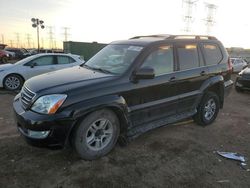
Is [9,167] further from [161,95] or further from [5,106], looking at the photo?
[5,106]

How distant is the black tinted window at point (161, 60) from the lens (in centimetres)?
404

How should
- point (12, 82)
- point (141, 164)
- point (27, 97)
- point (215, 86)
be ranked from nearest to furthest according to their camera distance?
point (27, 97) → point (141, 164) → point (215, 86) → point (12, 82)

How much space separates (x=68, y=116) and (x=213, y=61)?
11.9ft

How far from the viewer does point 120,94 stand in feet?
11.7

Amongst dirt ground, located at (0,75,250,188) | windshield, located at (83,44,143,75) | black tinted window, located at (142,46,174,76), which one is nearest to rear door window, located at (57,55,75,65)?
dirt ground, located at (0,75,250,188)

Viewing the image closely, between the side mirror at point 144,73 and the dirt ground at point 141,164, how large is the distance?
1271 mm

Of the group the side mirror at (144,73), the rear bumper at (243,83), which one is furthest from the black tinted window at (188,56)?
the rear bumper at (243,83)

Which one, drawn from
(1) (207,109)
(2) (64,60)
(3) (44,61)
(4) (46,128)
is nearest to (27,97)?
(4) (46,128)

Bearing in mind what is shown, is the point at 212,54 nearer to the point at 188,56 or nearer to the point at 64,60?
the point at 188,56

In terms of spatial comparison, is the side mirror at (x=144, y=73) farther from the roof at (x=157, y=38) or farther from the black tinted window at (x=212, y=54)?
the black tinted window at (x=212, y=54)

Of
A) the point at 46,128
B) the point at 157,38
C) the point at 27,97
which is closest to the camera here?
the point at 46,128

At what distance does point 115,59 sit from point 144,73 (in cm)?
82

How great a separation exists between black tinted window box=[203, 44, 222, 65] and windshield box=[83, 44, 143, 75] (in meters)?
1.89

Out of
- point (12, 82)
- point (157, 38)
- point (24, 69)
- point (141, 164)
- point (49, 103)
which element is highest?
point (157, 38)
